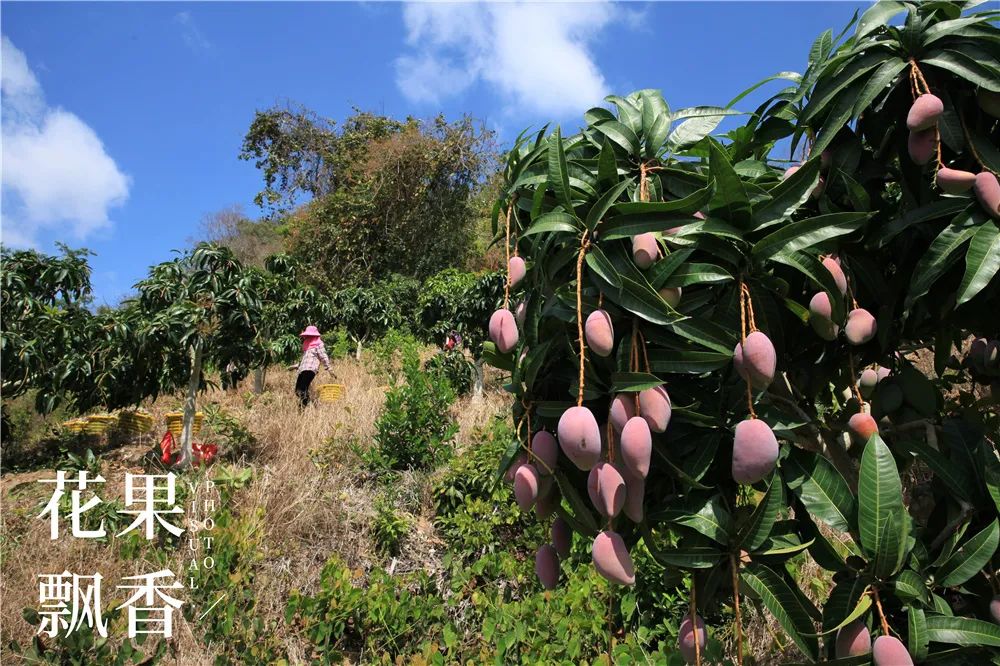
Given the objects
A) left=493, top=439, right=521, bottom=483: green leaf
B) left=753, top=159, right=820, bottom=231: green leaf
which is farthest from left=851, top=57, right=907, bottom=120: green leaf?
left=493, top=439, right=521, bottom=483: green leaf

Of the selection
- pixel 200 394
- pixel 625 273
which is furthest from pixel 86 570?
pixel 200 394

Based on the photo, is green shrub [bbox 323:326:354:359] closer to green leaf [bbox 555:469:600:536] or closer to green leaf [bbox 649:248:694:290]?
green leaf [bbox 555:469:600:536]

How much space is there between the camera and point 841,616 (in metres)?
0.99

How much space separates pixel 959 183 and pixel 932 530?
0.60 metres

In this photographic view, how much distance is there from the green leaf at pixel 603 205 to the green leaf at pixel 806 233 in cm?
20

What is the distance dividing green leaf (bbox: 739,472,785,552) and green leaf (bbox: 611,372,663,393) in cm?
23

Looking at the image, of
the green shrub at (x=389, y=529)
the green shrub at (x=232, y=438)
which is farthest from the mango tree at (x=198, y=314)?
the green shrub at (x=389, y=529)

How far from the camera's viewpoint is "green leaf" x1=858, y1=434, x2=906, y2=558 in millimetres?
940

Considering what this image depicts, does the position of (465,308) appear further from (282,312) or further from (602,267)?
(602,267)

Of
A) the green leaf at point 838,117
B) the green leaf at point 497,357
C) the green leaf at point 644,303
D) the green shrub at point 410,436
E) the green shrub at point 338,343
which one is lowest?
the green leaf at point 644,303

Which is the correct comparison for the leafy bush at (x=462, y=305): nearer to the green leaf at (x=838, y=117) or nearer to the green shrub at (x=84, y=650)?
the green shrub at (x=84, y=650)

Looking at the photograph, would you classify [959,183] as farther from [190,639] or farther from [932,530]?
[190,639]

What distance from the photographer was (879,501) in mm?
950

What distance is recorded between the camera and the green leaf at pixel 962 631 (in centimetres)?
94
